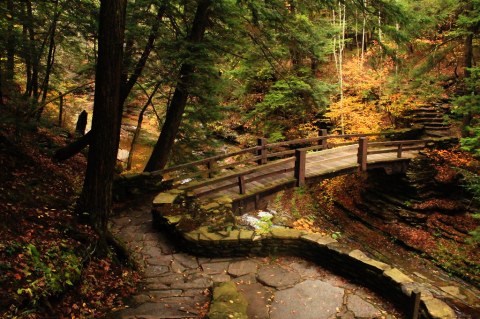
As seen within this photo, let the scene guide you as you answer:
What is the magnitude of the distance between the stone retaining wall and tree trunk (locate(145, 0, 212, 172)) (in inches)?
124

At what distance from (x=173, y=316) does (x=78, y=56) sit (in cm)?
1075

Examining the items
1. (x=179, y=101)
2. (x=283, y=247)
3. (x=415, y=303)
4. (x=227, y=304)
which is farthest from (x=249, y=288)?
(x=179, y=101)

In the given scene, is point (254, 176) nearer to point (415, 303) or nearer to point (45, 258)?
point (415, 303)

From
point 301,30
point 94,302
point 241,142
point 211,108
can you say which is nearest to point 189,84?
point 211,108

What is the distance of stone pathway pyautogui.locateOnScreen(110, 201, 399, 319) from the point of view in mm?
4848

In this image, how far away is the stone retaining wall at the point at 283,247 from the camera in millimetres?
5527

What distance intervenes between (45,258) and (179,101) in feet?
23.7

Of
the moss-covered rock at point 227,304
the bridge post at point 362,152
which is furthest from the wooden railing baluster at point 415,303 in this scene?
the bridge post at point 362,152

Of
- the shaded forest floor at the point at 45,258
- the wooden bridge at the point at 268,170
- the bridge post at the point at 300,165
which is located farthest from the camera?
the bridge post at the point at 300,165

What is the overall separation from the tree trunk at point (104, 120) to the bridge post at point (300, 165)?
244 inches

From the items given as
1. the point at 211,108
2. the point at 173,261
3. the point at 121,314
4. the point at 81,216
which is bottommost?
the point at 173,261

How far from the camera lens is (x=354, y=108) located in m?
16.7

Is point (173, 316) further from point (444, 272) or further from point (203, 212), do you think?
point (444, 272)

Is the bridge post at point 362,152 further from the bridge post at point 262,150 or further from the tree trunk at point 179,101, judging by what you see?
the tree trunk at point 179,101
